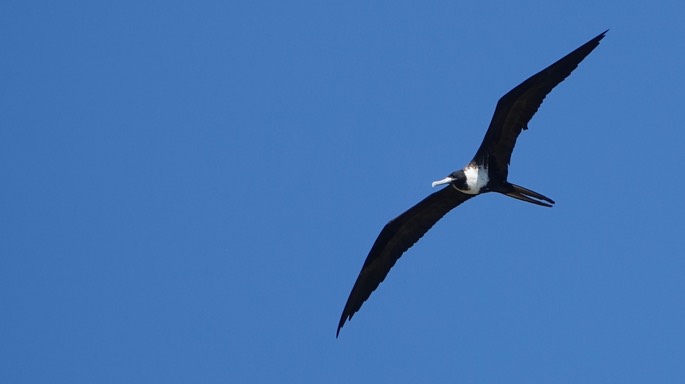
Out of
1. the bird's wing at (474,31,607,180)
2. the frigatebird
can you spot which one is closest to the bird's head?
the frigatebird

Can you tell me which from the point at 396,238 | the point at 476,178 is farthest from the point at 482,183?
the point at 396,238

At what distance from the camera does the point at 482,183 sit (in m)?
10.9

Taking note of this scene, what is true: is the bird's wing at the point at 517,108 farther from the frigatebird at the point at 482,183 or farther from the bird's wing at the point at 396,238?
the bird's wing at the point at 396,238

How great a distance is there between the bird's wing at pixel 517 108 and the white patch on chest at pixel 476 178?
0.09 m

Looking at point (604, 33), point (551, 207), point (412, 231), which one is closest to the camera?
point (604, 33)

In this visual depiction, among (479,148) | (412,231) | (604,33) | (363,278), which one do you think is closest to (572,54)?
(604,33)

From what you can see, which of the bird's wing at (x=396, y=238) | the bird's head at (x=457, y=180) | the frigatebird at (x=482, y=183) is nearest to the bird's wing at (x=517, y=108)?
the frigatebird at (x=482, y=183)

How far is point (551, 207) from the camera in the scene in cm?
1066

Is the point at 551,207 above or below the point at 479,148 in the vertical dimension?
below

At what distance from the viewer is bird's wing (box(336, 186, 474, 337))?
11.5 m

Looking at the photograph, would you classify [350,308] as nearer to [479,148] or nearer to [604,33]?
[479,148]

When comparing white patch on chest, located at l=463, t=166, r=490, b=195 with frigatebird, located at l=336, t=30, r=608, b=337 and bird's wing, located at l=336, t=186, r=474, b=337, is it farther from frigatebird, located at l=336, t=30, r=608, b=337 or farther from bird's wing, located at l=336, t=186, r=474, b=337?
bird's wing, located at l=336, t=186, r=474, b=337

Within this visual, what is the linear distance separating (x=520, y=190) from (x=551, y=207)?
33 centimetres

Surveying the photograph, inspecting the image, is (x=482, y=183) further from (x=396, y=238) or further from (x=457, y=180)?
(x=396, y=238)
